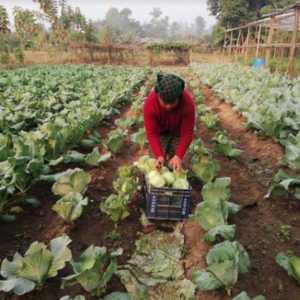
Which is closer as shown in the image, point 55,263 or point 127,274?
point 55,263

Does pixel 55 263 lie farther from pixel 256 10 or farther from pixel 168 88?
pixel 256 10

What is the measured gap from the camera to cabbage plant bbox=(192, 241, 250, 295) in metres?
2.29

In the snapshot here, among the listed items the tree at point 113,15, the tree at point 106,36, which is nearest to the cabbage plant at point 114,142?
the tree at point 106,36

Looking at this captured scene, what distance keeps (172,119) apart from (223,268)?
177cm

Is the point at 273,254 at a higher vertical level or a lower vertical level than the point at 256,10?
lower

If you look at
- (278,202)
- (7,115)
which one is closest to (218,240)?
(278,202)

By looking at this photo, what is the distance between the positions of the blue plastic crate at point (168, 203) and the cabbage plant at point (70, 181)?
2.55 feet

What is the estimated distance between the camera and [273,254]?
2.95 metres

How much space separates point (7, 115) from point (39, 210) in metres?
3.47

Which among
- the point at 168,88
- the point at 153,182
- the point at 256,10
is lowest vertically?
the point at 153,182

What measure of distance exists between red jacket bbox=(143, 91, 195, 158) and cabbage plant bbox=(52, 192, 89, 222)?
1.00 m

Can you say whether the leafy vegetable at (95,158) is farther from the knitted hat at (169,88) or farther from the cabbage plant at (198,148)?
the knitted hat at (169,88)

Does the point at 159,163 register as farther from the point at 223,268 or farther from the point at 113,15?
the point at 113,15

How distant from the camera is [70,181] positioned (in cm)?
346
